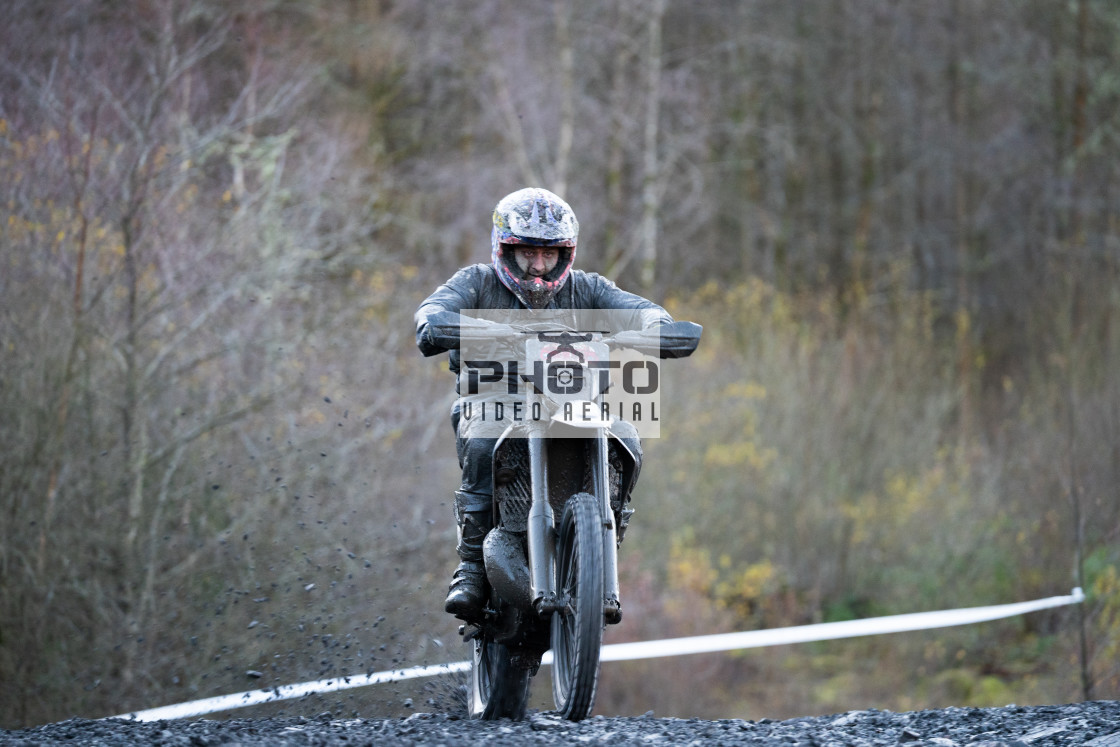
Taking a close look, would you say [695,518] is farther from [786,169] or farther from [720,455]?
[786,169]

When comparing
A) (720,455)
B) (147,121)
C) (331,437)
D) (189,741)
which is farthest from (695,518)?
(189,741)

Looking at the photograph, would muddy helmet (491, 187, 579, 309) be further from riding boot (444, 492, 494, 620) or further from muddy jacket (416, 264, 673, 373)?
riding boot (444, 492, 494, 620)

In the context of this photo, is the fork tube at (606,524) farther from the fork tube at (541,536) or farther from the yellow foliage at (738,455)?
the yellow foliage at (738,455)

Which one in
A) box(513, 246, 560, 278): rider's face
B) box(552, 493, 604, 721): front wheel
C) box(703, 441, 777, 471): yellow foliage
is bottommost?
box(703, 441, 777, 471): yellow foliage

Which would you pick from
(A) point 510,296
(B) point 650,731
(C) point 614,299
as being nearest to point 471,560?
(B) point 650,731

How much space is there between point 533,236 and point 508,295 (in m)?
0.46

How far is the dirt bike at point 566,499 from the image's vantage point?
562 cm

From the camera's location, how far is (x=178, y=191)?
39.7 feet

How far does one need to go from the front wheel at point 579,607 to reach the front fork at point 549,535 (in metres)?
0.04

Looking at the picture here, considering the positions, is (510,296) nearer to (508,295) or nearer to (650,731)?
(508,295)

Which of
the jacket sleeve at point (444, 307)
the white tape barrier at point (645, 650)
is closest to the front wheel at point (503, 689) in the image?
the white tape barrier at point (645, 650)

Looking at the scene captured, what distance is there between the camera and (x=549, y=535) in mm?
5918

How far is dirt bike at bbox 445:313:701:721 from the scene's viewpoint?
221 inches

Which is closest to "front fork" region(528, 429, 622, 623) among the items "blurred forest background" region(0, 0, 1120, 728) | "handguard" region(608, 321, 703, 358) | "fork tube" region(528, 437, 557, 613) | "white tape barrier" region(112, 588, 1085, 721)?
"fork tube" region(528, 437, 557, 613)
